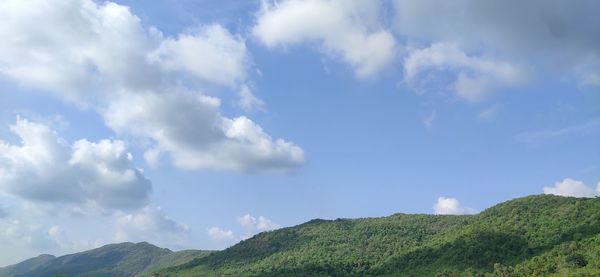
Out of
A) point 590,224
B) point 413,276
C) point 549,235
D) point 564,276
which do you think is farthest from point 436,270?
point 564,276

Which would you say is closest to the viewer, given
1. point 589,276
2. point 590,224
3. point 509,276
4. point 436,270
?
point 589,276

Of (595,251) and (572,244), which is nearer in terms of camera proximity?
(595,251)

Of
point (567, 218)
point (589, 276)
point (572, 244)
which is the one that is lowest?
point (589, 276)

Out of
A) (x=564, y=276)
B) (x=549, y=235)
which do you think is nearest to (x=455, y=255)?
(x=549, y=235)

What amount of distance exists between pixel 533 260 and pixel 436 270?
120 ft

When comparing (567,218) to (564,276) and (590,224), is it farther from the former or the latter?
(564,276)

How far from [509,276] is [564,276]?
1048 inches

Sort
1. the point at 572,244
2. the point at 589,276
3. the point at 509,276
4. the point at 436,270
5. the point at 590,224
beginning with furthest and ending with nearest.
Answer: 1. the point at 436,270
2. the point at 590,224
3. the point at 572,244
4. the point at 509,276
5. the point at 589,276

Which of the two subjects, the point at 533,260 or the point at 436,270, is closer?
the point at 533,260

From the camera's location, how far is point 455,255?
19938 centimetres

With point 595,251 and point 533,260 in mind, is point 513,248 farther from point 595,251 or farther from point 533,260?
point 595,251

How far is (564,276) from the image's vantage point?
393ft

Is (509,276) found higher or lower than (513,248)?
lower

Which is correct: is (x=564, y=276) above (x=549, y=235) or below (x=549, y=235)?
below
